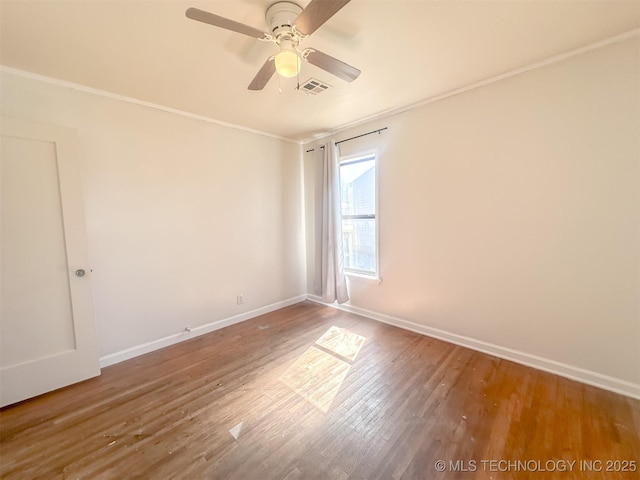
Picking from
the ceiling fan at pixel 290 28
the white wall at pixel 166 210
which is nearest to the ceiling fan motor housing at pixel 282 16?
the ceiling fan at pixel 290 28

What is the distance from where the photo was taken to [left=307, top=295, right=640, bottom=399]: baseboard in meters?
1.85

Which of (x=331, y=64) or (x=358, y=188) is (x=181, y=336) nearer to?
(x=358, y=188)

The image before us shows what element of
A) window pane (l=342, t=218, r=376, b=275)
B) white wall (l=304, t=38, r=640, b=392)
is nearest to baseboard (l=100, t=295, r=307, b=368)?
window pane (l=342, t=218, r=376, b=275)

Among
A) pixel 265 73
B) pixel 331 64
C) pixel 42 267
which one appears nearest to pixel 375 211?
pixel 331 64

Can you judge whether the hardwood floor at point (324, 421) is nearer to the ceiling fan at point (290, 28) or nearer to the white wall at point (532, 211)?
the white wall at point (532, 211)

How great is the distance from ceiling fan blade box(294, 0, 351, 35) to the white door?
211 cm

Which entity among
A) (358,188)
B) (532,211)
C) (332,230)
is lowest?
(332,230)

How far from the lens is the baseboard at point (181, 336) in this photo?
7.86 ft

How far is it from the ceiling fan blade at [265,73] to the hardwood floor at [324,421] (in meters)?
2.28

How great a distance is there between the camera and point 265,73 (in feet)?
5.43

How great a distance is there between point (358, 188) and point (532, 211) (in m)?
1.87

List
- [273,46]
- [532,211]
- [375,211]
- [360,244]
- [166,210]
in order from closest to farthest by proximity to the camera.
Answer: [273,46] → [532,211] → [166,210] → [375,211] → [360,244]

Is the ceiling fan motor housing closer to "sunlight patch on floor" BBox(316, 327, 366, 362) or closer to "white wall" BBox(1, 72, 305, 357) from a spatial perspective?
"white wall" BBox(1, 72, 305, 357)

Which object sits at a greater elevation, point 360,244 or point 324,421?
point 360,244
